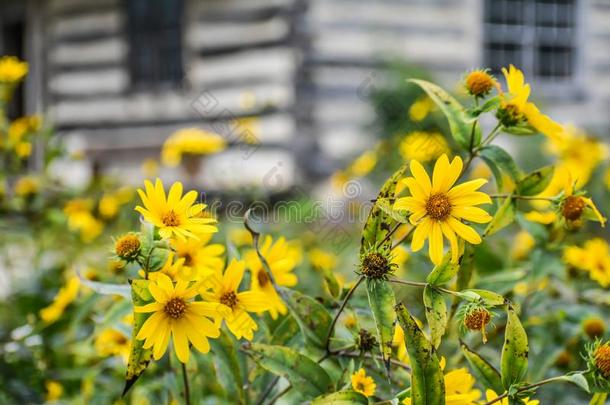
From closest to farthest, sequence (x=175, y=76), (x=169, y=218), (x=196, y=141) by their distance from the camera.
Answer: (x=169, y=218)
(x=196, y=141)
(x=175, y=76)

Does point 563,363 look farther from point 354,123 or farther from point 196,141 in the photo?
point 354,123

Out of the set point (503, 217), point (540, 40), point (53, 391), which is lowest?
point (53, 391)

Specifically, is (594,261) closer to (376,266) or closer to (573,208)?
(573,208)

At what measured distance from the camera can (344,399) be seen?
701 mm

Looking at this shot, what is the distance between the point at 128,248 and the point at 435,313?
289mm

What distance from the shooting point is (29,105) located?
22.6 feet

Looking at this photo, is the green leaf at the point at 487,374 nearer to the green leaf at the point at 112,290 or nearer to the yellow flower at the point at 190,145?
the green leaf at the point at 112,290

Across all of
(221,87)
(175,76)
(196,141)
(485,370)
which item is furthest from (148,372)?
(175,76)

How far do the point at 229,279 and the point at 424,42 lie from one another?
5.03 meters

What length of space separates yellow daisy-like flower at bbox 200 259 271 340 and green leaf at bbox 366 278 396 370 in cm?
14

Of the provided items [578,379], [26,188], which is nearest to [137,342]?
[578,379]

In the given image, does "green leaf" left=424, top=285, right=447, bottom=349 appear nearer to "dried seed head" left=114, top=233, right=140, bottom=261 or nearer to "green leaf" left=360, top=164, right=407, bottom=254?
"green leaf" left=360, top=164, right=407, bottom=254

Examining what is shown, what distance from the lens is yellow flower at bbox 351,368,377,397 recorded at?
750mm

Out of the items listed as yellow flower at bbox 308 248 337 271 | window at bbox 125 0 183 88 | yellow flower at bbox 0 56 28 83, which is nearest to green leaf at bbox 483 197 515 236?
yellow flower at bbox 308 248 337 271
